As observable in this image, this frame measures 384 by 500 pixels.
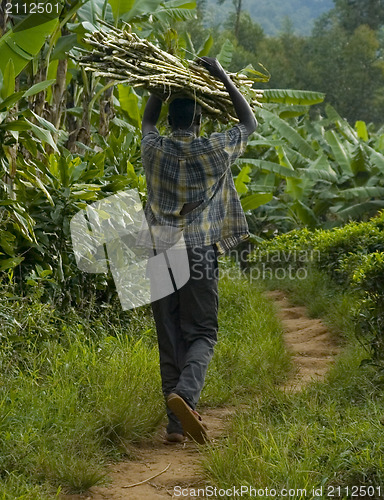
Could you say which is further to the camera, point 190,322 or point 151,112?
point 151,112

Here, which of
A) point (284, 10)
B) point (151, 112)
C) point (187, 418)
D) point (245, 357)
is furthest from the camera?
point (284, 10)

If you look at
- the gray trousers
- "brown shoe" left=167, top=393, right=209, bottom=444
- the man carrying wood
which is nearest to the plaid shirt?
the man carrying wood

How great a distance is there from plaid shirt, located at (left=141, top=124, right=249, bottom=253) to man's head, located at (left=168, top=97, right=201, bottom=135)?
0.18ft

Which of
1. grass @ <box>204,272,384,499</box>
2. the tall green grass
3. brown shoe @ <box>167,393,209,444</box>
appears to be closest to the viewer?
grass @ <box>204,272,384,499</box>

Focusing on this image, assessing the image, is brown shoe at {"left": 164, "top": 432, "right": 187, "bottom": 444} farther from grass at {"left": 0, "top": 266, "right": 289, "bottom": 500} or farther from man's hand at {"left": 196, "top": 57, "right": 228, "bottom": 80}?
man's hand at {"left": 196, "top": 57, "right": 228, "bottom": 80}

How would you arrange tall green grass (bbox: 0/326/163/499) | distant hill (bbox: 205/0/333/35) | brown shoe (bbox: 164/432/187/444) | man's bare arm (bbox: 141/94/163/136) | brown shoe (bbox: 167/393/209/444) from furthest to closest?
distant hill (bbox: 205/0/333/35), man's bare arm (bbox: 141/94/163/136), brown shoe (bbox: 164/432/187/444), brown shoe (bbox: 167/393/209/444), tall green grass (bbox: 0/326/163/499)

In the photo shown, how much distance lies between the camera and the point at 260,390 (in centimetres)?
524

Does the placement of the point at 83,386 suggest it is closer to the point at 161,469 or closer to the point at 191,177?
the point at 161,469

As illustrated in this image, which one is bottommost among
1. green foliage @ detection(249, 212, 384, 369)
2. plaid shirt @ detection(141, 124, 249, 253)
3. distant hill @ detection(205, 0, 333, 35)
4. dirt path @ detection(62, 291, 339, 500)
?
dirt path @ detection(62, 291, 339, 500)

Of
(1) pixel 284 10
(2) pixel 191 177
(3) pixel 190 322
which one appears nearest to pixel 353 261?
(3) pixel 190 322

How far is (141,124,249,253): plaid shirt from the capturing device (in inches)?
173

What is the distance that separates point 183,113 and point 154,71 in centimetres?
32

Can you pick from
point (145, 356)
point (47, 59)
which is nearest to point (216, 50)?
point (47, 59)

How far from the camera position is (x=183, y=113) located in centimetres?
452
